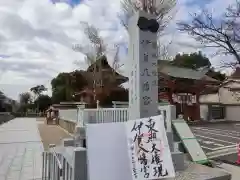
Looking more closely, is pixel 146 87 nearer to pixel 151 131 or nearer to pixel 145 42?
pixel 145 42

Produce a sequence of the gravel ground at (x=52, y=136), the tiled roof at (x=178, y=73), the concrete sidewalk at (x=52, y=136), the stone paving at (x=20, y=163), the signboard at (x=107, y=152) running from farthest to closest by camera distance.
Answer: the tiled roof at (x=178, y=73)
the gravel ground at (x=52, y=136)
the concrete sidewalk at (x=52, y=136)
the stone paving at (x=20, y=163)
the signboard at (x=107, y=152)

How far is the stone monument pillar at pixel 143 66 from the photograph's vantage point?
3.11 metres

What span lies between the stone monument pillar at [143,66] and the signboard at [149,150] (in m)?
0.52

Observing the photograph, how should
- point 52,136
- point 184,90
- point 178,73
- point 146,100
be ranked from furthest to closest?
point 178,73
point 184,90
point 52,136
point 146,100

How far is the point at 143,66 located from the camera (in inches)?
124

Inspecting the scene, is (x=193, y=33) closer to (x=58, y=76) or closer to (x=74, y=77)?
(x=74, y=77)

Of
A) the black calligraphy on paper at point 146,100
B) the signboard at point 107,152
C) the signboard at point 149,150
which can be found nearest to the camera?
the signboard at point 149,150

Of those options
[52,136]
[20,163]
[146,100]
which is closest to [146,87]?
[146,100]

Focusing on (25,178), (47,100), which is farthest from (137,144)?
(47,100)

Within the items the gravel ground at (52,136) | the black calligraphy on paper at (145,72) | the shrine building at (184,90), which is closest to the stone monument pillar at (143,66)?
the black calligraphy on paper at (145,72)

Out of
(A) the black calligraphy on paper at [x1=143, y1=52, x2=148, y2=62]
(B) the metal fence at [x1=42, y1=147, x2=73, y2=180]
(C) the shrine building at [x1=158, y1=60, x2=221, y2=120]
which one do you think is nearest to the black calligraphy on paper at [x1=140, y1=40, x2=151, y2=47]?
(A) the black calligraphy on paper at [x1=143, y1=52, x2=148, y2=62]

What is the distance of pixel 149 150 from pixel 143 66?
3.77 feet

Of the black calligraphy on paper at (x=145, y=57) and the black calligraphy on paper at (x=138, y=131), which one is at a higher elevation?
the black calligraphy on paper at (x=145, y=57)

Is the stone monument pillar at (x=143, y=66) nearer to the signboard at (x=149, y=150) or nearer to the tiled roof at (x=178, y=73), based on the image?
the signboard at (x=149, y=150)
